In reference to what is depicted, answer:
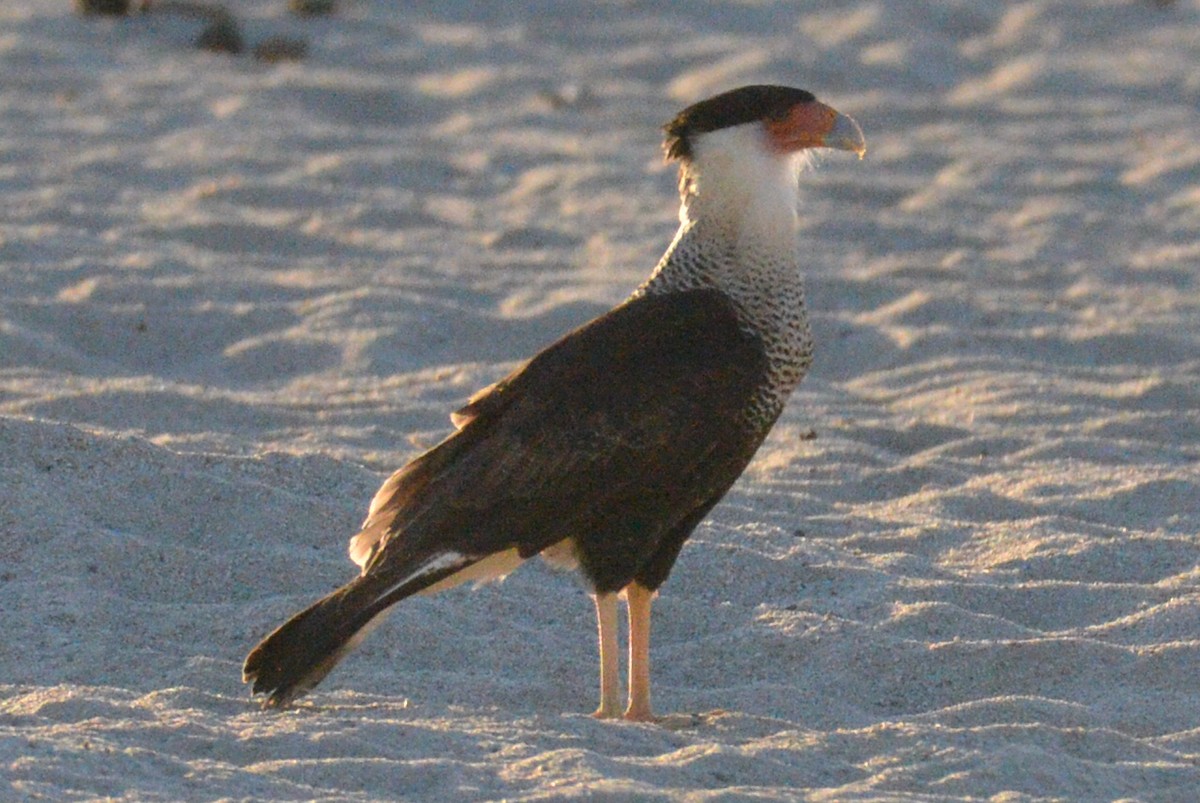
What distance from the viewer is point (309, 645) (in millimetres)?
4918

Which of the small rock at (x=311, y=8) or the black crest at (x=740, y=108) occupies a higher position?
the small rock at (x=311, y=8)

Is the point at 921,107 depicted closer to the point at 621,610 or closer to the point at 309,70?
the point at 309,70

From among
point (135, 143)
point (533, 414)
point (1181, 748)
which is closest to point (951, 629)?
point (1181, 748)

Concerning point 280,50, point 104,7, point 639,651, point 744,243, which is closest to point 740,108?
point 744,243

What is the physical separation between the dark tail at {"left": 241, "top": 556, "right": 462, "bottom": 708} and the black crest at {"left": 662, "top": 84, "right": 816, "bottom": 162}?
1441 millimetres

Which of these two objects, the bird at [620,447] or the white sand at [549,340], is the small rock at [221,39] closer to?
Result: the white sand at [549,340]

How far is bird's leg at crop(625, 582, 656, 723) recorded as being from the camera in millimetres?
5352

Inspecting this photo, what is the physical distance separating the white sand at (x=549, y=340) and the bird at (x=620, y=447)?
0.29 metres

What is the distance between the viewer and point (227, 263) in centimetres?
992

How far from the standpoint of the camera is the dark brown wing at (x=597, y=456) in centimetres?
516

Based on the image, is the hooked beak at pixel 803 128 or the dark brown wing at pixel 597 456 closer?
the dark brown wing at pixel 597 456

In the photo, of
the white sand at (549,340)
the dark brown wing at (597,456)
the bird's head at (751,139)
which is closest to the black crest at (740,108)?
the bird's head at (751,139)

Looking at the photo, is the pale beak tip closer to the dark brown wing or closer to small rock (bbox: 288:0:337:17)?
the dark brown wing

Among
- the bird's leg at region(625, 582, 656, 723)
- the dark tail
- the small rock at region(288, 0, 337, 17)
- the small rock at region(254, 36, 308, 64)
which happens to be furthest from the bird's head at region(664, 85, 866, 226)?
the small rock at region(288, 0, 337, 17)
